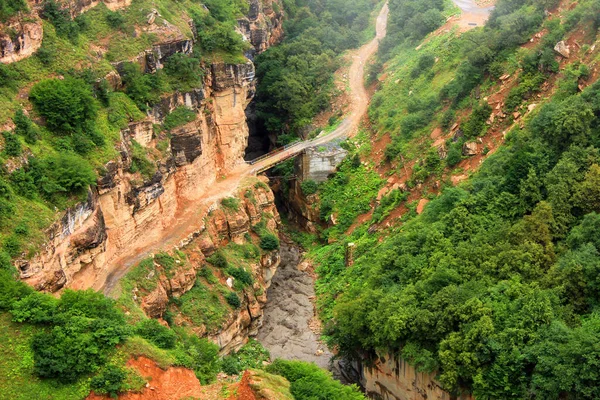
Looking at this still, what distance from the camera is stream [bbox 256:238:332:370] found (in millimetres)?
48438

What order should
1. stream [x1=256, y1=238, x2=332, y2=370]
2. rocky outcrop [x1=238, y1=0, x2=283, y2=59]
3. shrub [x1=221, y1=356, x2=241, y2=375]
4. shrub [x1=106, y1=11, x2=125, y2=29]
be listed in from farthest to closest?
rocky outcrop [x1=238, y1=0, x2=283, y2=59], shrub [x1=106, y1=11, x2=125, y2=29], stream [x1=256, y1=238, x2=332, y2=370], shrub [x1=221, y1=356, x2=241, y2=375]

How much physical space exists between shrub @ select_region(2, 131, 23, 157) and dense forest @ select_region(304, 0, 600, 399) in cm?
2096

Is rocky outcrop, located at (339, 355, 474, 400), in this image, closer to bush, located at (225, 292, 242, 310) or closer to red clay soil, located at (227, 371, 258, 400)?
bush, located at (225, 292, 242, 310)

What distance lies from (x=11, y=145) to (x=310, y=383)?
20420 millimetres

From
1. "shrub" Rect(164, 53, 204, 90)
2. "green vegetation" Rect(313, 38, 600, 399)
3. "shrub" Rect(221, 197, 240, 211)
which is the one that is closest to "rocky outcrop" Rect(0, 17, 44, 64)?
"shrub" Rect(164, 53, 204, 90)

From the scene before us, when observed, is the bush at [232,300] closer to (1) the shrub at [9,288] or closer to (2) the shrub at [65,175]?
(2) the shrub at [65,175]

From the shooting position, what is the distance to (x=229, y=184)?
57531 mm

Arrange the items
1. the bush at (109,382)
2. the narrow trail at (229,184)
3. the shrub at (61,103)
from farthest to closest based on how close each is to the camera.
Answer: the narrow trail at (229,184)
the shrub at (61,103)
the bush at (109,382)

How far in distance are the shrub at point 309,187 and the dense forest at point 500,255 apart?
21.3 ft

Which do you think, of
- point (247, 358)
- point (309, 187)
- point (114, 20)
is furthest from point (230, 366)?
point (114, 20)

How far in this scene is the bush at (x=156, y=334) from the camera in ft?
121

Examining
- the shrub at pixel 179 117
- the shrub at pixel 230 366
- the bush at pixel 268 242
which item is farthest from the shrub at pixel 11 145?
the bush at pixel 268 242

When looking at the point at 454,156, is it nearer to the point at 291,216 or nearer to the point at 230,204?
the point at 230,204

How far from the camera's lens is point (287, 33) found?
3339 inches
